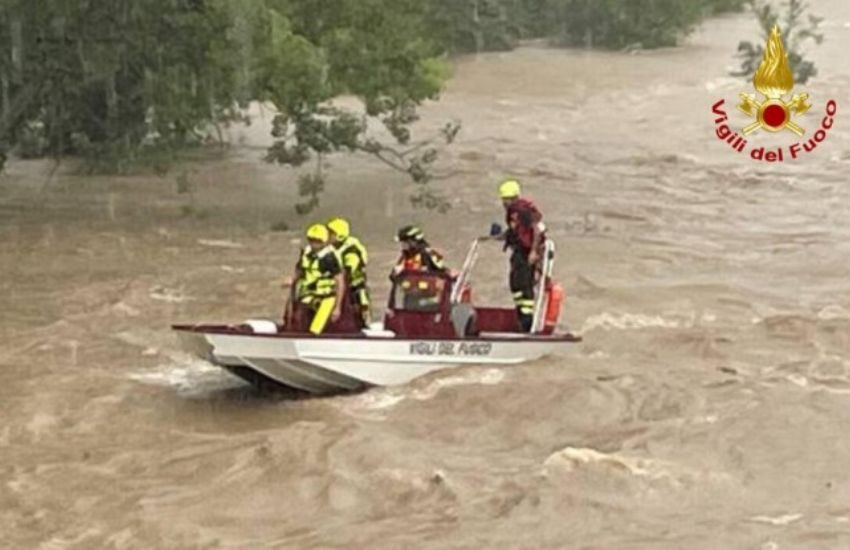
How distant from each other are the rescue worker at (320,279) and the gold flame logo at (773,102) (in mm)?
19194

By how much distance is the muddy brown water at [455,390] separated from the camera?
488 inches

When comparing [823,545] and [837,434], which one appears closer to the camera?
[823,545]

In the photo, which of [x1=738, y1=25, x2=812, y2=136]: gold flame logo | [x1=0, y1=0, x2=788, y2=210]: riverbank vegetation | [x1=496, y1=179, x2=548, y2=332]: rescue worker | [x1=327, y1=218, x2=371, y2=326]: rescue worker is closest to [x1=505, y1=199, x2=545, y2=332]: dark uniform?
[x1=496, y1=179, x2=548, y2=332]: rescue worker

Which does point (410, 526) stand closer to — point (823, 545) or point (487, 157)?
point (823, 545)

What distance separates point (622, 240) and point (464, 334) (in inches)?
370

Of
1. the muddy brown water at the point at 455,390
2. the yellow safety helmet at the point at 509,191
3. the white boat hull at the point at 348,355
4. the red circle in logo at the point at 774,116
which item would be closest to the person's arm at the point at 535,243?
the yellow safety helmet at the point at 509,191

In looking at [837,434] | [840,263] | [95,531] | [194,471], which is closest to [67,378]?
[194,471]

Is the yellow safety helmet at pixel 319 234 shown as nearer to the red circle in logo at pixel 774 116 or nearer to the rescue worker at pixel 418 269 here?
the rescue worker at pixel 418 269

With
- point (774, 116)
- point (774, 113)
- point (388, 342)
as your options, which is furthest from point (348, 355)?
point (774, 113)

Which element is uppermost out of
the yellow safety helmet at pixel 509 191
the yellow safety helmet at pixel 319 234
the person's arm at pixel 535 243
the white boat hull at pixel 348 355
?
the yellow safety helmet at pixel 509 191

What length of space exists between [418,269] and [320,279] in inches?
39.7

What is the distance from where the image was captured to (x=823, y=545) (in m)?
11.4

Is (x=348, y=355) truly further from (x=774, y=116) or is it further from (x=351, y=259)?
(x=774, y=116)

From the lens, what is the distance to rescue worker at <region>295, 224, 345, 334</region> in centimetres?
1480
